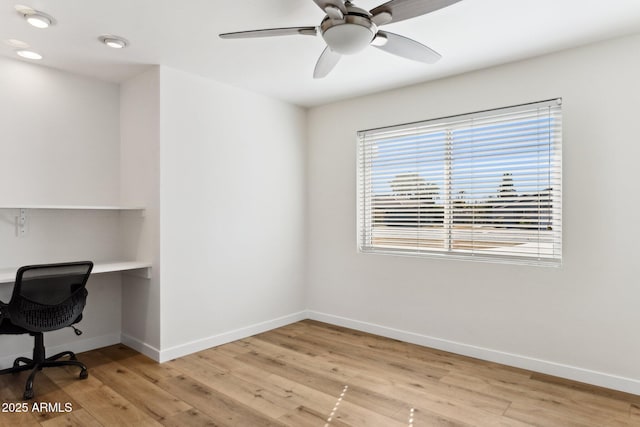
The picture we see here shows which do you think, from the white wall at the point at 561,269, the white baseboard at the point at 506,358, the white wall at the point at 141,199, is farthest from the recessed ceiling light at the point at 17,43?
the white baseboard at the point at 506,358

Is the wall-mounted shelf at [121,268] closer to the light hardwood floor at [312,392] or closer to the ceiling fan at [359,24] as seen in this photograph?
the light hardwood floor at [312,392]

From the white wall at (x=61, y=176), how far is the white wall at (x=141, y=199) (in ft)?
0.42

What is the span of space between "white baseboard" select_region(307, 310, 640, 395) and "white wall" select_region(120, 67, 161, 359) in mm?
1983

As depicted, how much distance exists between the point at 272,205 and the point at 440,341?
2.19 metres

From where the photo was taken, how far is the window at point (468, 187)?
3.15 m

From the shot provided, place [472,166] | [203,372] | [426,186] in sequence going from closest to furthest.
Result: [203,372], [472,166], [426,186]

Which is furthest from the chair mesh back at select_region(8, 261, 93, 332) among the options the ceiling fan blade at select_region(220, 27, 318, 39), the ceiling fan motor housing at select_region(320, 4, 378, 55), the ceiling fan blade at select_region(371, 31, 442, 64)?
the ceiling fan blade at select_region(371, 31, 442, 64)

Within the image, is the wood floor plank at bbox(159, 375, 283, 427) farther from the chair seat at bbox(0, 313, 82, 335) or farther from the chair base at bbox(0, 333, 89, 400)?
the chair seat at bbox(0, 313, 82, 335)

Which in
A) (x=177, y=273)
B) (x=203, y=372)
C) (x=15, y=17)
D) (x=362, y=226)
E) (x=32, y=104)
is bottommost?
(x=203, y=372)

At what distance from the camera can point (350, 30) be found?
2.05 meters

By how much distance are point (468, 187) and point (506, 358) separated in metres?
1.47

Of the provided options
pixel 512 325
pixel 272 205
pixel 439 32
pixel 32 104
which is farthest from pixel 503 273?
pixel 32 104

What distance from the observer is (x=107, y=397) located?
270 centimetres

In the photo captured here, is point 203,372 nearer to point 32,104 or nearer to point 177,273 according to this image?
point 177,273
